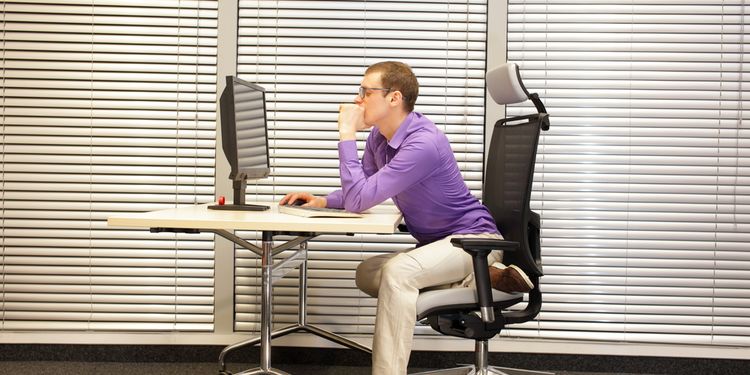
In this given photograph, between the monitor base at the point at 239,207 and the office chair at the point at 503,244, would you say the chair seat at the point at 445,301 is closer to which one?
the office chair at the point at 503,244

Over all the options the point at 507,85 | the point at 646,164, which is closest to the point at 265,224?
the point at 507,85

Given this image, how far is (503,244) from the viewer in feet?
7.65

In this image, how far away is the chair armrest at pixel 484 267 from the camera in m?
2.33

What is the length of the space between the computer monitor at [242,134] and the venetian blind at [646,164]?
4.81 ft

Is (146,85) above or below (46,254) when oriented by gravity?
above

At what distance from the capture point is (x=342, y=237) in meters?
3.64

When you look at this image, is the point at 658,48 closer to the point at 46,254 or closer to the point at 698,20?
the point at 698,20

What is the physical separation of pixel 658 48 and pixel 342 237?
1885 millimetres

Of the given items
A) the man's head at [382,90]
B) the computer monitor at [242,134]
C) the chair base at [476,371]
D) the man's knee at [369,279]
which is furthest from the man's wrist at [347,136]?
the chair base at [476,371]

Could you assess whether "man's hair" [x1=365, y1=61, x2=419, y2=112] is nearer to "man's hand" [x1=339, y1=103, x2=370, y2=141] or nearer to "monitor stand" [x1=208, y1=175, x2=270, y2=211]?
"man's hand" [x1=339, y1=103, x2=370, y2=141]

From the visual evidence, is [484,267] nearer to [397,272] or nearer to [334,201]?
[397,272]

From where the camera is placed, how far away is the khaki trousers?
2342mm

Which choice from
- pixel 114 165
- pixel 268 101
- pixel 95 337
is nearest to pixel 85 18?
pixel 114 165

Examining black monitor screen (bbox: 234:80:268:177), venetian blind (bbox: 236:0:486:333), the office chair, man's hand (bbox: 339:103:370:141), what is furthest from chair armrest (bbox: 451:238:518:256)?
venetian blind (bbox: 236:0:486:333)
